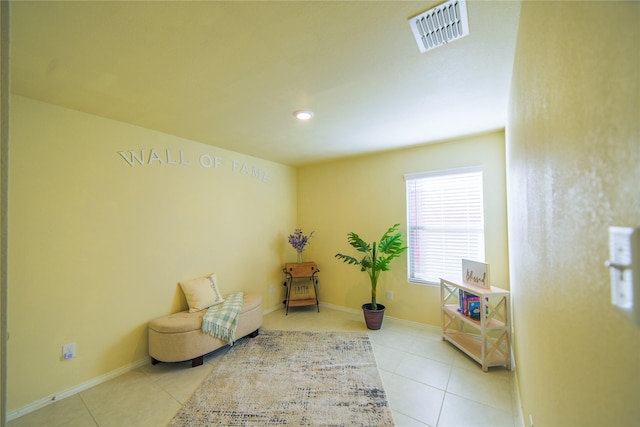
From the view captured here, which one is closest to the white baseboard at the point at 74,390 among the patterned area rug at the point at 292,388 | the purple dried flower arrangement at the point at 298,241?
the patterned area rug at the point at 292,388

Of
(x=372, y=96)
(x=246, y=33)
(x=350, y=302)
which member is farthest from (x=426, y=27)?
(x=350, y=302)

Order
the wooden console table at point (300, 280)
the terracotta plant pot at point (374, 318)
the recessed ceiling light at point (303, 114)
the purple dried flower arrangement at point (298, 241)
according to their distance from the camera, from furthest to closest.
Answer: the purple dried flower arrangement at point (298, 241) → the wooden console table at point (300, 280) → the terracotta plant pot at point (374, 318) → the recessed ceiling light at point (303, 114)

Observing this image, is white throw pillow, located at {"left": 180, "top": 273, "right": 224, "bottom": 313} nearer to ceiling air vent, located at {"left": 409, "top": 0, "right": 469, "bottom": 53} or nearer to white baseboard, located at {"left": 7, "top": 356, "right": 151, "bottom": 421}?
white baseboard, located at {"left": 7, "top": 356, "right": 151, "bottom": 421}

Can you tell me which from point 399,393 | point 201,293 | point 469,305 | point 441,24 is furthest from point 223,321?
point 441,24

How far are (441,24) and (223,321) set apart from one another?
311 centimetres

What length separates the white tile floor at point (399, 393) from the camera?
1847mm

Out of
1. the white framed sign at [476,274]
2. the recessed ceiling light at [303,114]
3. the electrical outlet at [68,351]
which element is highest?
the recessed ceiling light at [303,114]

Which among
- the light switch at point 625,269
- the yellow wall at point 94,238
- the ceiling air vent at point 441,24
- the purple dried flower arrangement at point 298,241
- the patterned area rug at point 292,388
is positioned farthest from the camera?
the purple dried flower arrangement at point 298,241

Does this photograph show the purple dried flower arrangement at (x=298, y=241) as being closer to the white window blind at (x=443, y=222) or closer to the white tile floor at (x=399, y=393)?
the white window blind at (x=443, y=222)

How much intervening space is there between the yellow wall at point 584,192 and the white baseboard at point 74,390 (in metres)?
→ 3.29

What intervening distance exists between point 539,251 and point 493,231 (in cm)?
221

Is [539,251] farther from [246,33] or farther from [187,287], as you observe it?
[187,287]

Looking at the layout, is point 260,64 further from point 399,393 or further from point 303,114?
point 399,393

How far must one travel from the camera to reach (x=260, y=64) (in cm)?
163
